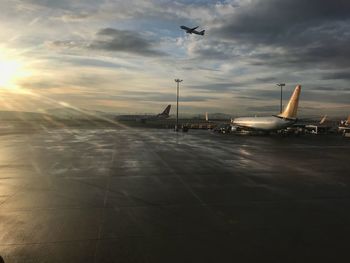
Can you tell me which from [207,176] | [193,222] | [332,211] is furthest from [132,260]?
[207,176]

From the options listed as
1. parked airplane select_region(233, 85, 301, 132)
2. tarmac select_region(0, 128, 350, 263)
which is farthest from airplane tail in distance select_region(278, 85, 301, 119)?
tarmac select_region(0, 128, 350, 263)

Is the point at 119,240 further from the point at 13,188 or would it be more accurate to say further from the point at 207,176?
the point at 207,176

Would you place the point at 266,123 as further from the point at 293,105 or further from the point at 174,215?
the point at 174,215

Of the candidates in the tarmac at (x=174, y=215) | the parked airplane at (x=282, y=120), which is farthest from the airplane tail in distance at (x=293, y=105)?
the tarmac at (x=174, y=215)

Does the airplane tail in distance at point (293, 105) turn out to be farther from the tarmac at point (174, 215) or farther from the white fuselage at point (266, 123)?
the tarmac at point (174, 215)

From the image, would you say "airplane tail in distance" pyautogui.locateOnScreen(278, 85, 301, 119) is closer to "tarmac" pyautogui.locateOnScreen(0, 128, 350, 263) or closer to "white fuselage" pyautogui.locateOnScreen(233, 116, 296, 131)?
"white fuselage" pyautogui.locateOnScreen(233, 116, 296, 131)

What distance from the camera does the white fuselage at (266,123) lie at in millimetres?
63188

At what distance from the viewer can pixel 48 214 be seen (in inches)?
457

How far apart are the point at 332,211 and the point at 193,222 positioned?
15.6 ft

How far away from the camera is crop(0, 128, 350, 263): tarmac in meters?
8.41

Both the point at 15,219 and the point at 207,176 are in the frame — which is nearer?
the point at 15,219

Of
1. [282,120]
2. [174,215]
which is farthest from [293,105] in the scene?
[174,215]

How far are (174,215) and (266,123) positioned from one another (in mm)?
56410

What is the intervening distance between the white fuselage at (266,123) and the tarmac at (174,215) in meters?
42.4
